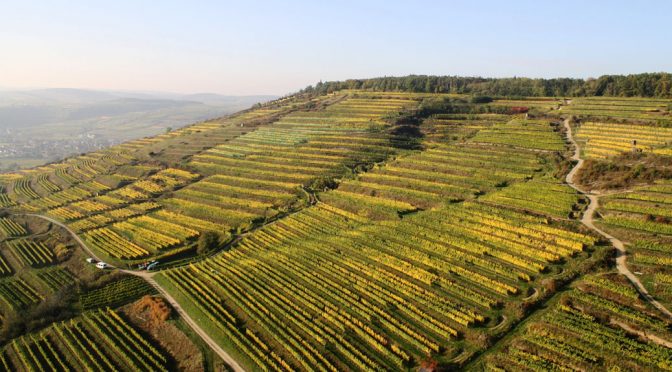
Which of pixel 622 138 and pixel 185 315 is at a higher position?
pixel 622 138

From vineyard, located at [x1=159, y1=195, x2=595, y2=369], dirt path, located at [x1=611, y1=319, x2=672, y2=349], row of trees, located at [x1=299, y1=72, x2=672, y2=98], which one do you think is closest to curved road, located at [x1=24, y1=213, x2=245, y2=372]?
vineyard, located at [x1=159, y1=195, x2=595, y2=369]

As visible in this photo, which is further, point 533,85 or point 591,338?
point 533,85

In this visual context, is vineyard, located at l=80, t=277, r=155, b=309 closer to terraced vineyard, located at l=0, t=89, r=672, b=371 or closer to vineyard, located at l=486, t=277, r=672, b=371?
terraced vineyard, located at l=0, t=89, r=672, b=371

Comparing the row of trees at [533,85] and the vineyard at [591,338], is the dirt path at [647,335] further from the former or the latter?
the row of trees at [533,85]

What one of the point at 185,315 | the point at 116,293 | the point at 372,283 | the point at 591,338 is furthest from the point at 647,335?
the point at 116,293

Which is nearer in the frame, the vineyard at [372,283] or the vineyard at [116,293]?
the vineyard at [372,283]

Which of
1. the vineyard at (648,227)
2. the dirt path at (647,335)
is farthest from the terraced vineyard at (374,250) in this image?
the vineyard at (648,227)

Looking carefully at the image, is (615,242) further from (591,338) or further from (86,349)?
(86,349)

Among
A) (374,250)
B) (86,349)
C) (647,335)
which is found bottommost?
(86,349)
